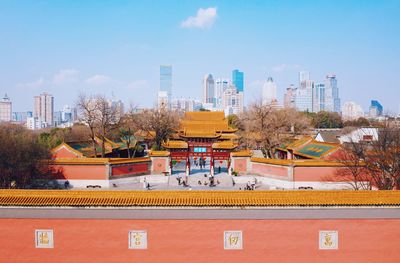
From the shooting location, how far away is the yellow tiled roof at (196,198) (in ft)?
33.8

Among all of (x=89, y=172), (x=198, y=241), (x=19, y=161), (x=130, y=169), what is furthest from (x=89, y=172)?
(x=198, y=241)

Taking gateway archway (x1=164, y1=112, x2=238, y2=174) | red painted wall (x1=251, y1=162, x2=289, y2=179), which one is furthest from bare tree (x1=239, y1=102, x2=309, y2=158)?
red painted wall (x1=251, y1=162, x2=289, y2=179)

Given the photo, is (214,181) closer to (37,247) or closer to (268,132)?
(268,132)

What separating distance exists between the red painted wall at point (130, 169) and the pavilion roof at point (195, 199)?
1327 cm

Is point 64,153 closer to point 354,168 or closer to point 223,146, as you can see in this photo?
point 223,146

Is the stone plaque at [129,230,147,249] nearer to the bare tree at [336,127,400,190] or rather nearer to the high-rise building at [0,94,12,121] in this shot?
the bare tree at [336,127,400,190]

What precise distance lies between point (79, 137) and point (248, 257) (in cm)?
3950

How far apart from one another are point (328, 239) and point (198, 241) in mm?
4143

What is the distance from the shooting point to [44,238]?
10.4 meters

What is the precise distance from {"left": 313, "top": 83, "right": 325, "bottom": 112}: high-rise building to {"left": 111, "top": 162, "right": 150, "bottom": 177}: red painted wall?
176921mm

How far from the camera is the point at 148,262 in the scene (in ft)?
33.8

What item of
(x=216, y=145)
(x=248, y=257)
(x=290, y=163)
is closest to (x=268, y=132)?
(x=216, y=145)

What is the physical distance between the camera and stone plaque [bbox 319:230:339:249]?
10336mm

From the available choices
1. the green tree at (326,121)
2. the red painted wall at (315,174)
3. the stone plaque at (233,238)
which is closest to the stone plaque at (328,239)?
the stone plaque at (233,238)
